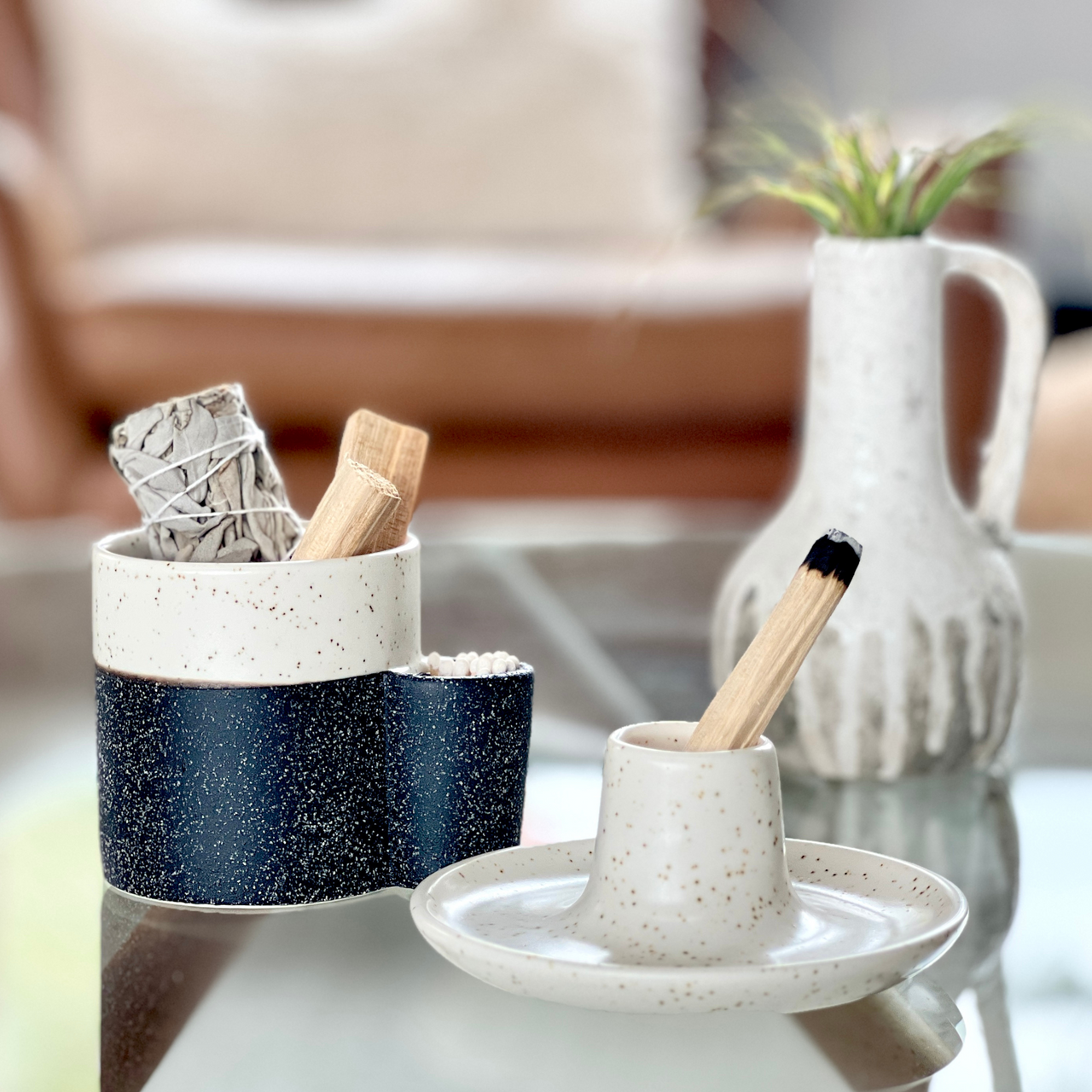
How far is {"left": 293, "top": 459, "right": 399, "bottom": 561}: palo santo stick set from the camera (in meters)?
0.55

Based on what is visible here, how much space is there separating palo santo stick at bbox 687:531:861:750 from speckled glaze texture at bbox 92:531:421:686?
14cm

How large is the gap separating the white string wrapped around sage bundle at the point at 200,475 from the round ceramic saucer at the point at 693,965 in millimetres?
149

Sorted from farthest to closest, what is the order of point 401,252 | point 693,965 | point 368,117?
point 368,117 < point 401,252 < point 693,965

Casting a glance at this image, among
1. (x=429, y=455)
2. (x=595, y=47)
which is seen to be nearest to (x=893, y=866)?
(x=429, y=455)

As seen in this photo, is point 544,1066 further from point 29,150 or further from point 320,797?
point 29,150

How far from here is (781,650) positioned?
19.1 inches

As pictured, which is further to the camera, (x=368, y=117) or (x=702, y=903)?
(x=368, y=117)

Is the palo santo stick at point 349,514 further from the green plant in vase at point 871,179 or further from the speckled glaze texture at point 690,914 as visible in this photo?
the green plant in vase at point 871,179

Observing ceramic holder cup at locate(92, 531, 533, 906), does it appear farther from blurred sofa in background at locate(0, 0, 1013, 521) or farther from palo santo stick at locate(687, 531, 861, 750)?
blurred sofa in background at locate(0, 0, 1013, 521)

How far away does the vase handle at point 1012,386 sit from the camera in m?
0.75

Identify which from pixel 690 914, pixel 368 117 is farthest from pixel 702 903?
pixel 368 117

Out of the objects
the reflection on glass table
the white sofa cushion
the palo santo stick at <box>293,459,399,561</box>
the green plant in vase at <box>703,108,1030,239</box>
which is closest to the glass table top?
the reflection on glass table

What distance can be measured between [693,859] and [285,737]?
0.16 meters

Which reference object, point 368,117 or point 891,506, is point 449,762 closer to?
point 891,506
